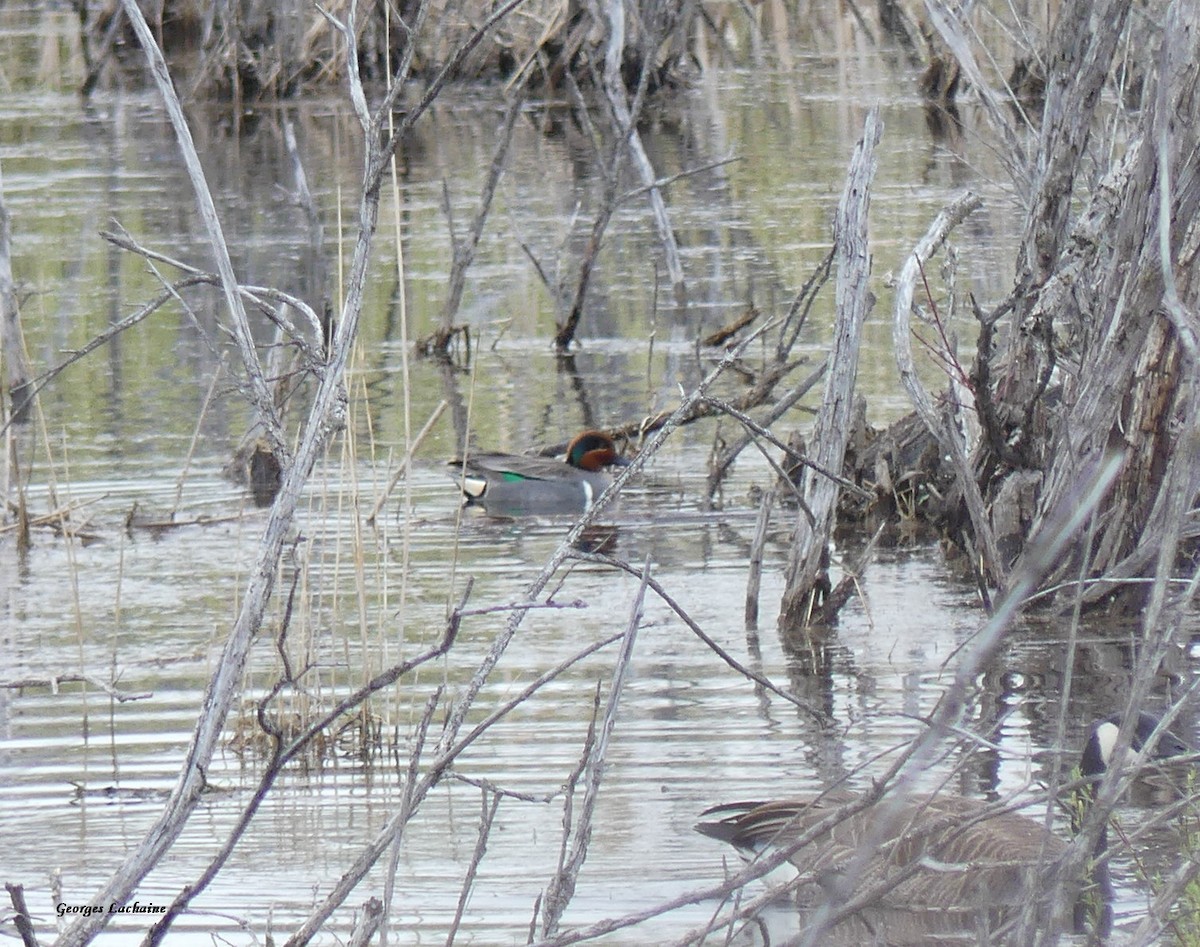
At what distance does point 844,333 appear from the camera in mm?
6422

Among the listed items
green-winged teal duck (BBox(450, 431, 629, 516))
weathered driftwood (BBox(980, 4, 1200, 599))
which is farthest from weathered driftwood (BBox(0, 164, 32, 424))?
weathered driftwood (BBox(980, 4, 1200, 599))

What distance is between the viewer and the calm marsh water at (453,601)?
500 cm

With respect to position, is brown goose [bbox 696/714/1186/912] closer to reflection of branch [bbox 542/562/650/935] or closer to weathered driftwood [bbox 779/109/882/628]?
reflection of branch [bbox 542/562/650/935]

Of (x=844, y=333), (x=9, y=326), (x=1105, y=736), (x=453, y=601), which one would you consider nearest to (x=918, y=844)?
(x=1105, y=736)

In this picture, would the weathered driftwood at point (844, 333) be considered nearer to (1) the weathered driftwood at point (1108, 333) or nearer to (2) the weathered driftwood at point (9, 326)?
(1) the weathered driftwood at point (1108, 333)

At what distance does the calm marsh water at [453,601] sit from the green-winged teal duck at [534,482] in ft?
0.47

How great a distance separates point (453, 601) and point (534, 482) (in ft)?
10.3

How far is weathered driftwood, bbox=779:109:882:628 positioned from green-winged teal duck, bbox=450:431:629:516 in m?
2.33

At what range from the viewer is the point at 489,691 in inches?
250

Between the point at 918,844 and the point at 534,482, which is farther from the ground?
the point at 918,844

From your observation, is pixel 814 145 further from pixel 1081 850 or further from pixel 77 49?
pixel 1081 850

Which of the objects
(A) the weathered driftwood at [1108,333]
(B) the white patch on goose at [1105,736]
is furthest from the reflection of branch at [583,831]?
(A) the weathered driftwood at [1108,333]

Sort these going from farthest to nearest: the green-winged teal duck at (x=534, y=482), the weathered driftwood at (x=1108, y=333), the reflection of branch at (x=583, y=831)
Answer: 1. the green-winged teal duck at (x=534, y=482)
2. the weathered driftwood at (x=1108, y=333)
3. the reflection of branch at (x=583, y=831)

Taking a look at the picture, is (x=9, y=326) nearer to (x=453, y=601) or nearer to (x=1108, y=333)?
(x=453, y=601)
